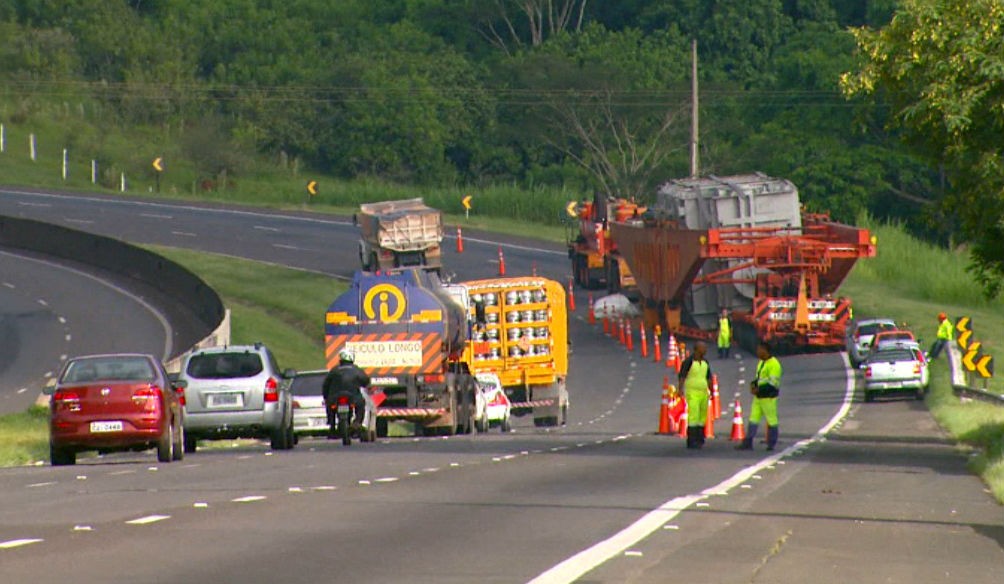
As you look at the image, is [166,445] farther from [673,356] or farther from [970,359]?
[673,356]

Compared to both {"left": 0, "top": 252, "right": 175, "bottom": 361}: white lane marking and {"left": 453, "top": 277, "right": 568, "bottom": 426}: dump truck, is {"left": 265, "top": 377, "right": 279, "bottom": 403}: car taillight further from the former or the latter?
{"left": 0, "top": 252, "right": 175, "bottom": 361}: white lane marking

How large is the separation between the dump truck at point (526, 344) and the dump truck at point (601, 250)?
17161mm

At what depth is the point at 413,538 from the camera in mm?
14641

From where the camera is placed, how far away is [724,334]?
2078 inches

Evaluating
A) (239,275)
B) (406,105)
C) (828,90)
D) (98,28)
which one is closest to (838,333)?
(239,275)

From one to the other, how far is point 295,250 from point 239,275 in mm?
8860

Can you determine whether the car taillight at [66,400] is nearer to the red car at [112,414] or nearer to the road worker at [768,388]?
the red car at [112,414]

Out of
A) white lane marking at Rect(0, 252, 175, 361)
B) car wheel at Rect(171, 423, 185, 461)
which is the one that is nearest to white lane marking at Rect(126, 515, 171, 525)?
car wheel at Rect(171, 423, 185, 461)

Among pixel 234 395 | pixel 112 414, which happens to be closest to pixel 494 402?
pixel 234 395

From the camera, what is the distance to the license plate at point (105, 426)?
2548cm

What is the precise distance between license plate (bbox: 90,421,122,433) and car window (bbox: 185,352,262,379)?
10.8 feet

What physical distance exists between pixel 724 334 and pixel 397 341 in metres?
19.7

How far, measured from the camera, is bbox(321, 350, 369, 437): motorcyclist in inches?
1195

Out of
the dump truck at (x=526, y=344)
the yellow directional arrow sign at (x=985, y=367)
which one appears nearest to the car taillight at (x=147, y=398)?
the dump truck at (x=526, y=344)
